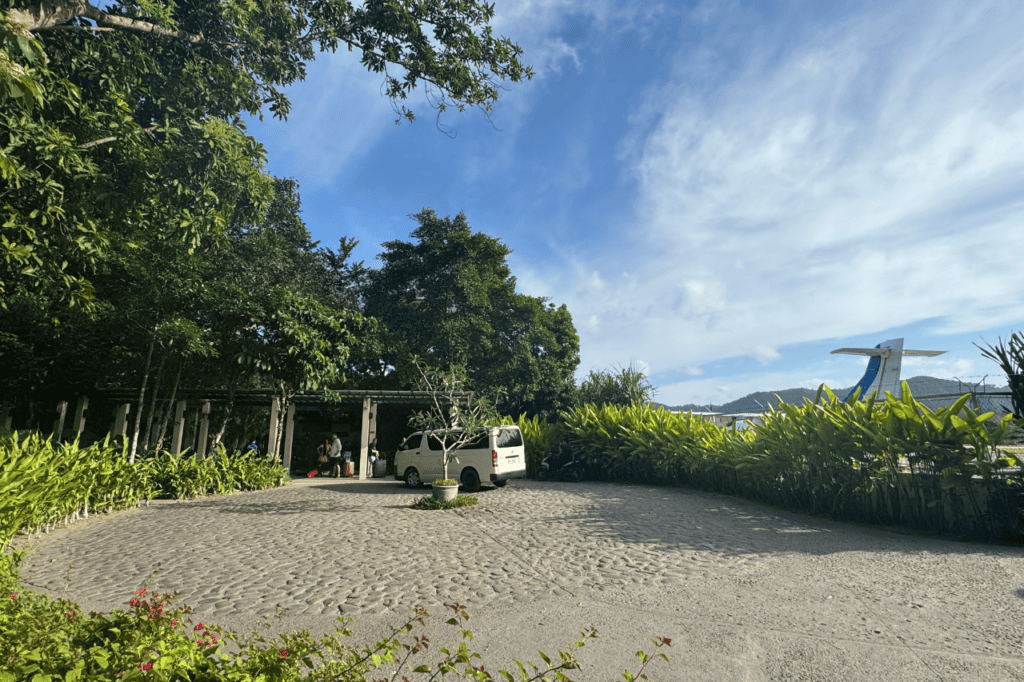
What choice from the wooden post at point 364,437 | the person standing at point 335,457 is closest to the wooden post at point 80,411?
the person standing at point 335,457

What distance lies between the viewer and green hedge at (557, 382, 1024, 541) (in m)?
7.61

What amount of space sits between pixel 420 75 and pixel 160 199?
248 inches

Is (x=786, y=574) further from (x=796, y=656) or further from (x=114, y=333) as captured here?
(x=114, y=333)

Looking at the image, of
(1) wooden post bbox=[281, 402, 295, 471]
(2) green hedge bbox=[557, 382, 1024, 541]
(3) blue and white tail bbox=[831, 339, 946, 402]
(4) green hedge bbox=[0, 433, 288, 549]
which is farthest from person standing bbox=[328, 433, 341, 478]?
(3) blue and white tail bbox=[831, 339, 946, 402]

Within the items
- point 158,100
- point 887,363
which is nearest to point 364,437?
point 158,100

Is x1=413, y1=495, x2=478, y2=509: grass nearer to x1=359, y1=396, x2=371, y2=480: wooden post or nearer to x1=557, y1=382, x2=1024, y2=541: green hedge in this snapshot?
x1=557, y1=382, x2=1024, y2=541: green hedge

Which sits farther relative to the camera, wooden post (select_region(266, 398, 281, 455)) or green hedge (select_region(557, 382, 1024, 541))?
wooden post (select_region(266, 398, 281, 455))

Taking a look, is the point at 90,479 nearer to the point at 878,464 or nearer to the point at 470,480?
the point at 470,480

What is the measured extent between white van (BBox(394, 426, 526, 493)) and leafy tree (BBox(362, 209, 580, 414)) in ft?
32.0

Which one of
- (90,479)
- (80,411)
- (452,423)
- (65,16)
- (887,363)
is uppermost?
(65,16)

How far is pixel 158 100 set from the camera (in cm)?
1020

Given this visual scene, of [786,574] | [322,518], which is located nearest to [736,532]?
[786,574]

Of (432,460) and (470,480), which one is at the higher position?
(432,460)

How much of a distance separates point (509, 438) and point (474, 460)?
121 cm
